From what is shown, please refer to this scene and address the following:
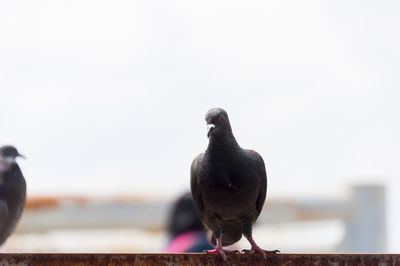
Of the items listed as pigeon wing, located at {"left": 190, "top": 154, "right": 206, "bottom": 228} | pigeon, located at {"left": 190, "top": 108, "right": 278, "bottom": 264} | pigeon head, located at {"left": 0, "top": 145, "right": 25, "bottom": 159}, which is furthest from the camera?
pigeon head, located at {"left": 0, "top": 145, "right": 25, "bottom": 159}

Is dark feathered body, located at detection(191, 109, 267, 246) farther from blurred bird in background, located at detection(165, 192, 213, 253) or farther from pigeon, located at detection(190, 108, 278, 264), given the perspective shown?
blurred bird in background, located at detection(165, 192, 213, 253)

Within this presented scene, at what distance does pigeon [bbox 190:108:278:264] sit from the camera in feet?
23.1

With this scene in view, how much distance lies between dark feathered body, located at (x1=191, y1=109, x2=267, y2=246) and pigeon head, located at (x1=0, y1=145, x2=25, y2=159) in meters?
2.35

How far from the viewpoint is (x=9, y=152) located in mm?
9023

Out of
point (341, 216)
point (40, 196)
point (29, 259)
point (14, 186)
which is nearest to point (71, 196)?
point (40, 196)

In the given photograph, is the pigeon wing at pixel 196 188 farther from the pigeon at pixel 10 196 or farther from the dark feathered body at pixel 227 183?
the pigeon at pixel 10 196

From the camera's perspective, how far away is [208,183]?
7059mm

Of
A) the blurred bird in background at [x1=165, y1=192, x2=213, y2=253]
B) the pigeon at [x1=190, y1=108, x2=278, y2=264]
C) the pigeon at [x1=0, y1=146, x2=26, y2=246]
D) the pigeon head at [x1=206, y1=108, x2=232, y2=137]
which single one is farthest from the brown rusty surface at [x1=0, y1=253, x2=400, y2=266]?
the pigeon at [x1=0, y1=146, x2=26, y2=246]

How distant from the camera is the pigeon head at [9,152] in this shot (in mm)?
8977

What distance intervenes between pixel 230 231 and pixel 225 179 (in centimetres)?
62

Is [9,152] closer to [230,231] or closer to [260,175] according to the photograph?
[230,231]

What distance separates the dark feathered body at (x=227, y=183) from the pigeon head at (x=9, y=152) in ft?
7.70

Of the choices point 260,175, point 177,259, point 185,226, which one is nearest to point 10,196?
point 185,226

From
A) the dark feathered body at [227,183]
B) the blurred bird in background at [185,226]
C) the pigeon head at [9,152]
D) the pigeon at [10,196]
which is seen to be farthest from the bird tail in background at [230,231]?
the pigeon head at [9,152]
